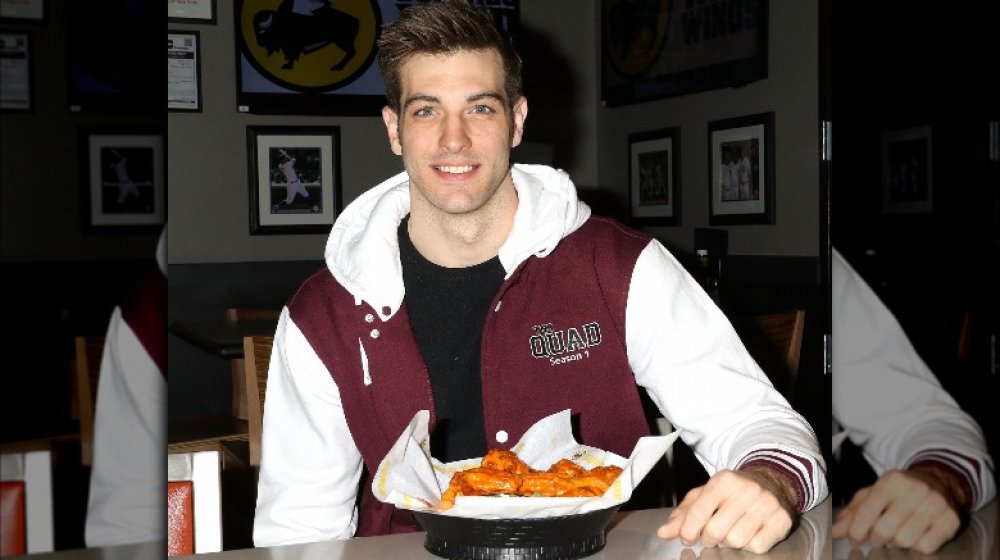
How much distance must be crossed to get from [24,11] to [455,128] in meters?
0.87

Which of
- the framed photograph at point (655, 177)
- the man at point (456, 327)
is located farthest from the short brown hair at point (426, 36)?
the framed photograph at point (655, 177)

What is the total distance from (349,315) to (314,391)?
11cm

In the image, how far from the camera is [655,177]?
1.27m

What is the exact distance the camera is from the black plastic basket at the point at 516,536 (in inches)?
30.5

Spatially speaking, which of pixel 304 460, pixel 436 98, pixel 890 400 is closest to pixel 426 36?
pixel 436 98

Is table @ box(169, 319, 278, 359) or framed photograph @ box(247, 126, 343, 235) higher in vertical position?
framed photograph @ box(247, 126, 343, 235)

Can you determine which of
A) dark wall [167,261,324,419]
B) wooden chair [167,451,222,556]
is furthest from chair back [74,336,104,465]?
dark wall [167,261,324,419]

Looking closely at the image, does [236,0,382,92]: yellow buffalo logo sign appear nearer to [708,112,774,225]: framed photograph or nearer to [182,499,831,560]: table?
[708,112,774,225]: framed photograph

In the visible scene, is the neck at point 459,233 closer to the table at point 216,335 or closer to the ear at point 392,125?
the ear at point 392,125

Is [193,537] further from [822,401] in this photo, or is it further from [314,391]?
[822,401]

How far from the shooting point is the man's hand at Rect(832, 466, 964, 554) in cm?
52

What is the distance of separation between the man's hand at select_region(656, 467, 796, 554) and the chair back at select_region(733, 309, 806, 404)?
406mm

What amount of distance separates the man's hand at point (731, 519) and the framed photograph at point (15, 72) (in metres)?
0.62

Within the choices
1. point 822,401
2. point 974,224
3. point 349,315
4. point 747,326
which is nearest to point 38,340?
point 974,224
